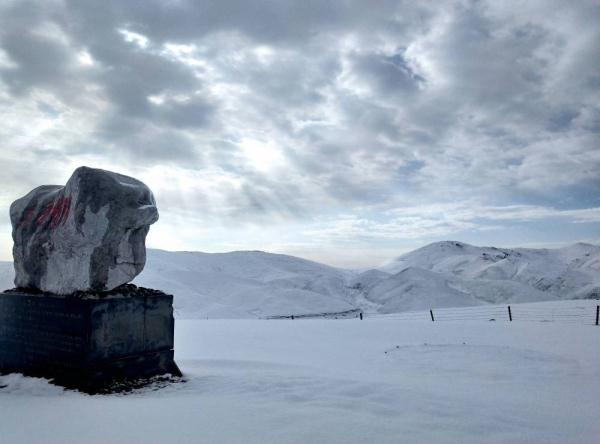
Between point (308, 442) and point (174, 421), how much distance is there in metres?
1.59

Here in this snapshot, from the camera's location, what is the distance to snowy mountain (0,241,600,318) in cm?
3744

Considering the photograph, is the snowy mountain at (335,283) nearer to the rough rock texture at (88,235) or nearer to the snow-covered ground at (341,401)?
the snow-covered ground at (341,401)

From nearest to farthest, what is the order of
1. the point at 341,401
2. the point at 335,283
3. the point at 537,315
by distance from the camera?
1. the point at 341,401
2. the point at 537,315
3. the point at 335,283

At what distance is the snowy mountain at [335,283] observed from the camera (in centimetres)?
3744

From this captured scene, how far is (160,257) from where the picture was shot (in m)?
54.1

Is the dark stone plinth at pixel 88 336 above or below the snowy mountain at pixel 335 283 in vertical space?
below

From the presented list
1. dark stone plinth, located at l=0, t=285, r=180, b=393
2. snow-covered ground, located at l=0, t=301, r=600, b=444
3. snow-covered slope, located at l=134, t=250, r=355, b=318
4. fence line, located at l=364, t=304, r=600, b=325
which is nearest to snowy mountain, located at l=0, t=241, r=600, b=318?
snow-covered slope, located at l=134, t=250, r=355, b=318

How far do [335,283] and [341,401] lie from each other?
162 ft

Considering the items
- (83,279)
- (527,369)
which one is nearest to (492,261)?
(527,369)

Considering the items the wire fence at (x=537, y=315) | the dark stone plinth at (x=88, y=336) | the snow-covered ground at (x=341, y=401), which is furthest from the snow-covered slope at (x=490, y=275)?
the dark stone plinth at (x=88, y=336)

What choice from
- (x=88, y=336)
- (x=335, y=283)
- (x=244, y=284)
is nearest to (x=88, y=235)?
(x=88, y=336)

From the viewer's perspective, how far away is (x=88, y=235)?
268 inches

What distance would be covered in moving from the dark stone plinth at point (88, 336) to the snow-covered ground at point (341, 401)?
36 cm

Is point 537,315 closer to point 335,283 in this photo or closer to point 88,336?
point 88,336
